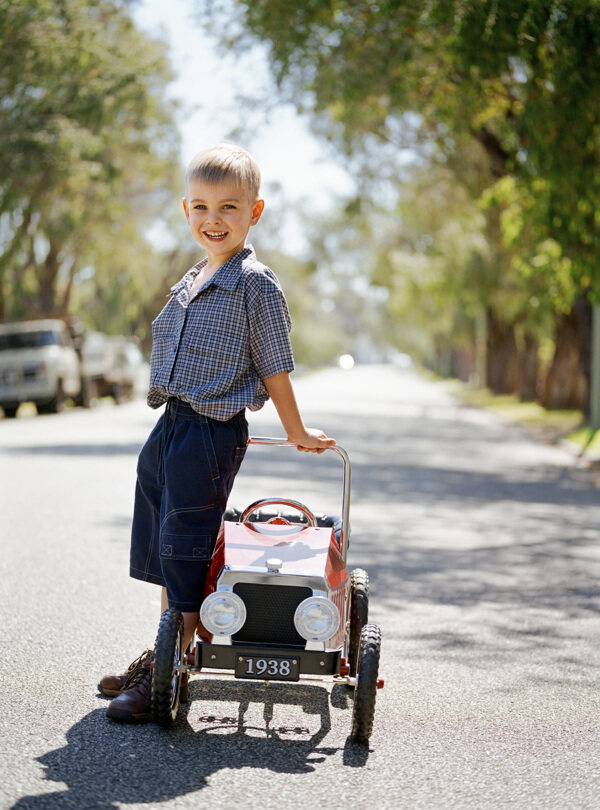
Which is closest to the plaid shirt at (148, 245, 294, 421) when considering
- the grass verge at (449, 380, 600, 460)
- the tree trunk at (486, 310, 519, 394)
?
the grass verge at (449, 380, 600, 460)

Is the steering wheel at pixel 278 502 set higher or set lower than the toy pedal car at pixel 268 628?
higher

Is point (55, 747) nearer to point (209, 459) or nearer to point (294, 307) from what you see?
point (209, 459)

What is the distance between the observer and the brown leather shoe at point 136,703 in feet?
12.6

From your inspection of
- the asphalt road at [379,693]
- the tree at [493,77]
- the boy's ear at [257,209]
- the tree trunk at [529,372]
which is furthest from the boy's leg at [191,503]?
the tree trunk at [529,372]

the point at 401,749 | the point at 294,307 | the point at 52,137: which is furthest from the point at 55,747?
the point at 294,307

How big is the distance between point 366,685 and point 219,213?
1626mm

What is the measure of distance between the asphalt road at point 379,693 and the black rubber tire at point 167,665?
13 centimetres

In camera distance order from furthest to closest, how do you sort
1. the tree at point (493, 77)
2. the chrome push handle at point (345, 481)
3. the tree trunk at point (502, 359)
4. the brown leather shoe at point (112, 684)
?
the tree trunk at point (502, 359)
the tree at point (493, 77)
the brown leather shoe at point (112, 684)
the chrome push handle at point (345, 481)

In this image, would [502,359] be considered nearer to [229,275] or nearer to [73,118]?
[73,118]

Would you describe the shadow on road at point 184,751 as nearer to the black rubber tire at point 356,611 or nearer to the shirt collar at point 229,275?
the black rubber tire at point 356,611

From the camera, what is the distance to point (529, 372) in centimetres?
3600

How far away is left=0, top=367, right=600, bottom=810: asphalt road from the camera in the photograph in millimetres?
3387

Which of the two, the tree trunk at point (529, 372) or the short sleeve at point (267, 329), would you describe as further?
the tree trunk at point (529, 372)

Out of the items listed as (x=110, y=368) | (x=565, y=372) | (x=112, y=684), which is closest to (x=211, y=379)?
(x=112, y=684)
